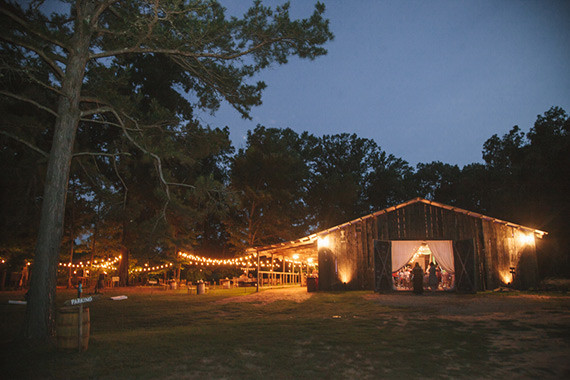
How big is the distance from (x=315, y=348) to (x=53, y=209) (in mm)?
4764

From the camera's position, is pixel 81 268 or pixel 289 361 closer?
pixel 289 361

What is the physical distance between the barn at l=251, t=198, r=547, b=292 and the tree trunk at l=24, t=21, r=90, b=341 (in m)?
11.9

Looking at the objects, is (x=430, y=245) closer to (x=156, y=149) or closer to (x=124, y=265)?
(x=156, y=149)

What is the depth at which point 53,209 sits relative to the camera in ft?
19.8

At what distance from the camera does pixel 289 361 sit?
4551 mm

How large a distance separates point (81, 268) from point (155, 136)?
783 inches

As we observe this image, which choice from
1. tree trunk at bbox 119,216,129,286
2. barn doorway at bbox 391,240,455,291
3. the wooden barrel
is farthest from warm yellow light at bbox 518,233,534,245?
tree trunk at bbox 119,216,129,286

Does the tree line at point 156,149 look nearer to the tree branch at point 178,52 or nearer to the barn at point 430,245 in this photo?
the tree branch at point 178,52

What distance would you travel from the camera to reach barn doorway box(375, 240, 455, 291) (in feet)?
52.4

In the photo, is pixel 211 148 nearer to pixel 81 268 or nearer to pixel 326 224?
pixel 81 268

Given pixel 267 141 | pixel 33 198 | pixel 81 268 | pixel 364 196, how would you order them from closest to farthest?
1. pixel 33 198
2. pixel 81 268
3. pixel 267 141
4. pixel 364 196

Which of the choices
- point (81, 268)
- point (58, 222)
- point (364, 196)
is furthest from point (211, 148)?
point (364, 196)

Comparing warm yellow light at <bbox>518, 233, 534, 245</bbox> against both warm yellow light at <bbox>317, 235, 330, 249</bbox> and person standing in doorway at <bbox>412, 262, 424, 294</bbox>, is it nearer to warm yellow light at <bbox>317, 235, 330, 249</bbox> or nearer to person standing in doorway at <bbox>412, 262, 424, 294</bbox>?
person standing in doorway at <bbox>412, 262, 424, 294</bbox>

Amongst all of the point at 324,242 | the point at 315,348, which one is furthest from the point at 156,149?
the point at 324,242
